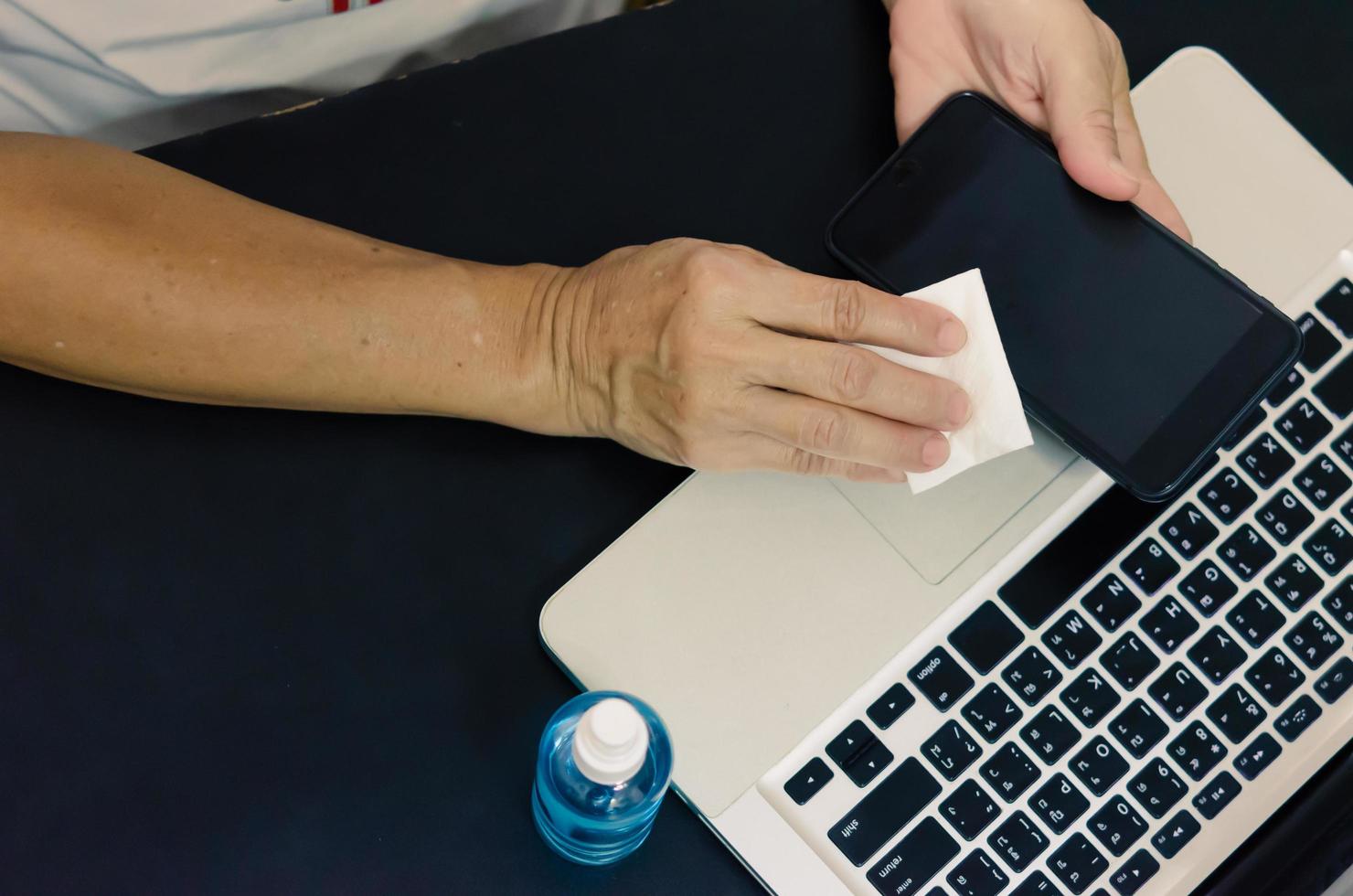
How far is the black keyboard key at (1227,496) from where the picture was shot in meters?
0.67

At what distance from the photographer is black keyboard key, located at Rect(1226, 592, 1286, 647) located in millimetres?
656

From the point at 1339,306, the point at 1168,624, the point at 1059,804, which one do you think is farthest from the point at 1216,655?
the point at 1339,306

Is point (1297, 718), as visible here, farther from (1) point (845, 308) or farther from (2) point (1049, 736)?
(1) point (845, 308)

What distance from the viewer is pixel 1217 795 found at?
64 centimetres

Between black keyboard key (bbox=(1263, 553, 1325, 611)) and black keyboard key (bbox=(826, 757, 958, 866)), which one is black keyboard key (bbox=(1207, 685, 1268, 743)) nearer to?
black keyboard key (bbox=(1263, 553, 1325, 611))

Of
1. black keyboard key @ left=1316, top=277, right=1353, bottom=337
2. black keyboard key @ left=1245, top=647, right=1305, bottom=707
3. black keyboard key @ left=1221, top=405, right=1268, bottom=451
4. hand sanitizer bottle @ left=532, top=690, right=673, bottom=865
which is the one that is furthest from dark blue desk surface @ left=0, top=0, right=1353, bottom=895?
black keyboard key @ left=1245, top=647, right=1305, bottom=707

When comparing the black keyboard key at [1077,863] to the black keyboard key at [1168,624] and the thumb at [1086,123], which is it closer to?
the black keyboard key at [1168,624]

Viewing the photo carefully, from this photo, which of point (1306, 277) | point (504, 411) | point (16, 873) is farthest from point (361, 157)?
point (1306, 277)

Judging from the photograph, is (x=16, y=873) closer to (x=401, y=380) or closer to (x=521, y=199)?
(x=401, y=380)

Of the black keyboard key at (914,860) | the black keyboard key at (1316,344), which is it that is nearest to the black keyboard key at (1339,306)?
the black keyboard key at (1316,344)

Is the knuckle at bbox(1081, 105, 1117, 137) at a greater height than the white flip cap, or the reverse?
the knuckle at bbox(1081, 105, 1117, 137)

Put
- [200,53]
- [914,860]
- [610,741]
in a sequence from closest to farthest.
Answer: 1. [610,741]
2. [914,860]
3. [200,53]

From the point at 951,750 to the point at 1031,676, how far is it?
0.07 m

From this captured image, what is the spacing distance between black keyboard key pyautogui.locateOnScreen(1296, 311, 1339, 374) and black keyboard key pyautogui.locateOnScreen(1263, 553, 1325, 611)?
131 mm
